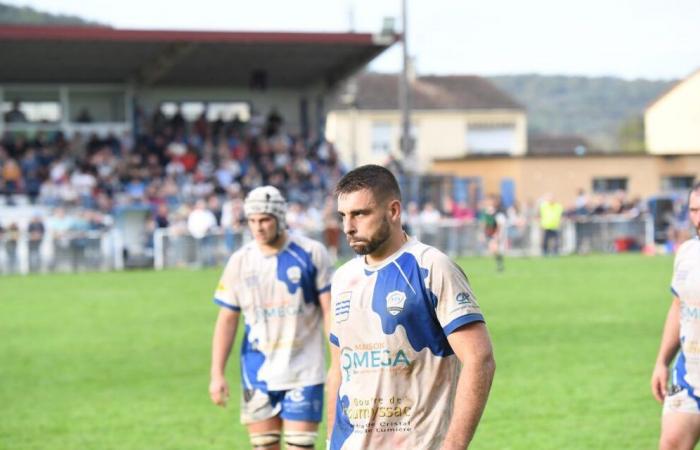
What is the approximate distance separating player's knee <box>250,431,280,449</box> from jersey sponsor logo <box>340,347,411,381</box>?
2803 mm

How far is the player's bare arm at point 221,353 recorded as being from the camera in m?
7.91

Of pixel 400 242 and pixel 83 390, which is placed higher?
pixel 400 242

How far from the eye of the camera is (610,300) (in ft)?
72.9

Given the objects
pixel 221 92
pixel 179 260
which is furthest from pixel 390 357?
pixel 221 92

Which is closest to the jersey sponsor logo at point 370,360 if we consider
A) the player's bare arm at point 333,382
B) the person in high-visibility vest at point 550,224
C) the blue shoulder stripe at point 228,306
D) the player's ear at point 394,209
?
the player's bare arm at point 333,382

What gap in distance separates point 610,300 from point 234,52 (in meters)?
21.2

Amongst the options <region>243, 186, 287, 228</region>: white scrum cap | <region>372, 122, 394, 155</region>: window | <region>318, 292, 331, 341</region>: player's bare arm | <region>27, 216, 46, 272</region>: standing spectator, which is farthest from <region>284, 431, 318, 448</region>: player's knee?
<region>372, 122, 394, 155</region>: window

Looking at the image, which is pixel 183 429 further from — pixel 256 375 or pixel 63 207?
pixel 63 207

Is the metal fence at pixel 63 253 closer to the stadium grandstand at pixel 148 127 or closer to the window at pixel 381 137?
the stadium grandstand at pixel 148 127

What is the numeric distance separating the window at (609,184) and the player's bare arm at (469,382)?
52410 millimetres

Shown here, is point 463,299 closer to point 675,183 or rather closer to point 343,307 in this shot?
point 343,307

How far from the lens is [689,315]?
23.0ft

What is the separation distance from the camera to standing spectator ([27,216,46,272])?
32.8 metres

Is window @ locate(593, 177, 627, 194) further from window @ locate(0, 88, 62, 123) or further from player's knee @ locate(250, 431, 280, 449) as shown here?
player's knee @ locate(250, 431, 280, 449)
